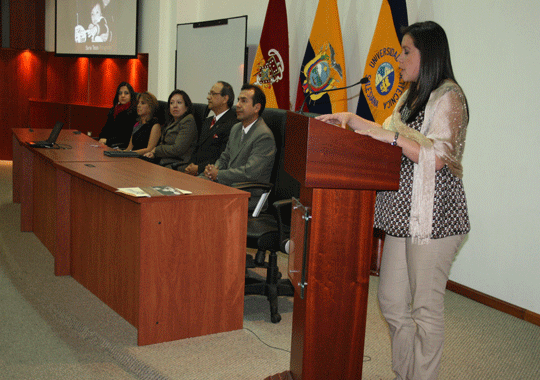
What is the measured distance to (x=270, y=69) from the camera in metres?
4.82

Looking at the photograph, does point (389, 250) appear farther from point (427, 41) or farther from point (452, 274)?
point (452, 274)

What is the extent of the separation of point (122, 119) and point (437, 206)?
5.03 m

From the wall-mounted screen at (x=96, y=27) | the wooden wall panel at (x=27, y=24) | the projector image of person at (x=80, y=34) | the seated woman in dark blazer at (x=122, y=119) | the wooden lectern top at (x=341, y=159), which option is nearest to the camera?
the wooden lectern top at (x=341, y=159)

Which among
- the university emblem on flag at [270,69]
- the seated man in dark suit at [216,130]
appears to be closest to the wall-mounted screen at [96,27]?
the university emblem on flag at [270,69]

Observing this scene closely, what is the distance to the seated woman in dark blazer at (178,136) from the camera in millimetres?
4633

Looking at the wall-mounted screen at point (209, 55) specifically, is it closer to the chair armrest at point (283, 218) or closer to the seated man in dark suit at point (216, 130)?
the seated man in dark suit at point (216, 130)

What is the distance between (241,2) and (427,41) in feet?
14.9

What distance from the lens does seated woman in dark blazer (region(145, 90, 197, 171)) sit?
4633 mm

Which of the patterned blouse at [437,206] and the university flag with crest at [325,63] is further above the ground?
the university flag with crest at [325,63]

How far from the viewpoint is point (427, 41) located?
1613mm

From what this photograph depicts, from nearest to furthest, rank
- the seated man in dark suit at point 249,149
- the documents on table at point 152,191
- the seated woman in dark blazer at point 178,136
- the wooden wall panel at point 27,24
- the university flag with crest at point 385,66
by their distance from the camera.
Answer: the documents on table at point 152,191 < the seated man in dark suit at point 249,149 < the university flag with crest at point 385,66 < the seated woman in dark blazer at point 178,136 < the wooden wall panel at point 27,24

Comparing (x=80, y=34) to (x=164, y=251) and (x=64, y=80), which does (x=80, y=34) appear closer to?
(x=64, y=80)

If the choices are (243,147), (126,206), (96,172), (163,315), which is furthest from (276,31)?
(163,315)

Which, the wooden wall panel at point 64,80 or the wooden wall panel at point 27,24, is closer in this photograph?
the wooden wall panel at point 27,24
